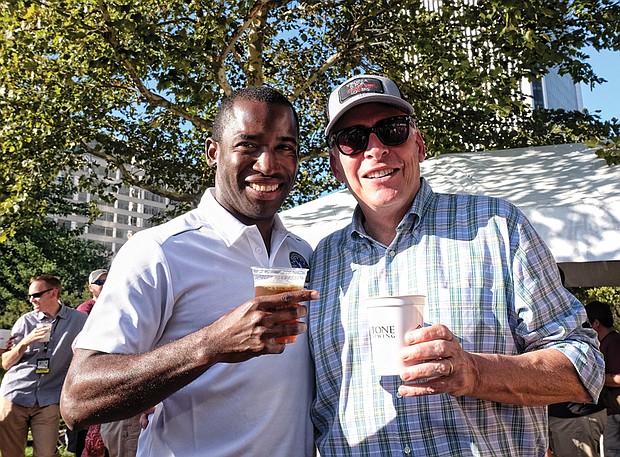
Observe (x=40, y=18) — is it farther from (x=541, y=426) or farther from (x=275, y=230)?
(x=541, y=426)

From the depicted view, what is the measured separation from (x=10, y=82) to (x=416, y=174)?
10390mm

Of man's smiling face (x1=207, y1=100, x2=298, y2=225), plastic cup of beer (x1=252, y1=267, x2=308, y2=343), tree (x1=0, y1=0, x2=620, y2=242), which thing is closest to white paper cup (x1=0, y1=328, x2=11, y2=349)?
tree (x1=0, y1=0, x2=620, y2=242)

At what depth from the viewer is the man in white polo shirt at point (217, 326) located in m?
1.75

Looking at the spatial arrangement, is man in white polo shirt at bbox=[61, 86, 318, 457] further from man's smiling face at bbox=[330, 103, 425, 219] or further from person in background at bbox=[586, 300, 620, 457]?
person in background at bbox=[586, 300, 620, 457]

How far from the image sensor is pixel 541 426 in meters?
2.10

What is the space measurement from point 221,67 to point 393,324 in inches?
302

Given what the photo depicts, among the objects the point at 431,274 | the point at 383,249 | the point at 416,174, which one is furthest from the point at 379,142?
the point at 431,274

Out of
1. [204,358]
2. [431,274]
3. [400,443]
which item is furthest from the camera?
[431,274]

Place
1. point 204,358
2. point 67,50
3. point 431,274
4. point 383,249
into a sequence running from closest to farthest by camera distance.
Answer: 1. point 204,358
2. point 431,274
3. point 383,249
4. point 67,50

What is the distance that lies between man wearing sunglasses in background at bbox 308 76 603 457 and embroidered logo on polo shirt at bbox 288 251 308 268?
0.32 feet

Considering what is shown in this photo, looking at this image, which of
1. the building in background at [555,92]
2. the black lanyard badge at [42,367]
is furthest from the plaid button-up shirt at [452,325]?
the building in background at [555,92]

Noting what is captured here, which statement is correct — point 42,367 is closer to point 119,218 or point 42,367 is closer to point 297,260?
point 297,260

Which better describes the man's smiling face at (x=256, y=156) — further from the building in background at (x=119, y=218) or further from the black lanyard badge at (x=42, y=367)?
the building in background at (x=119, y=218)

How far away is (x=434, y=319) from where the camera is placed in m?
2.10
